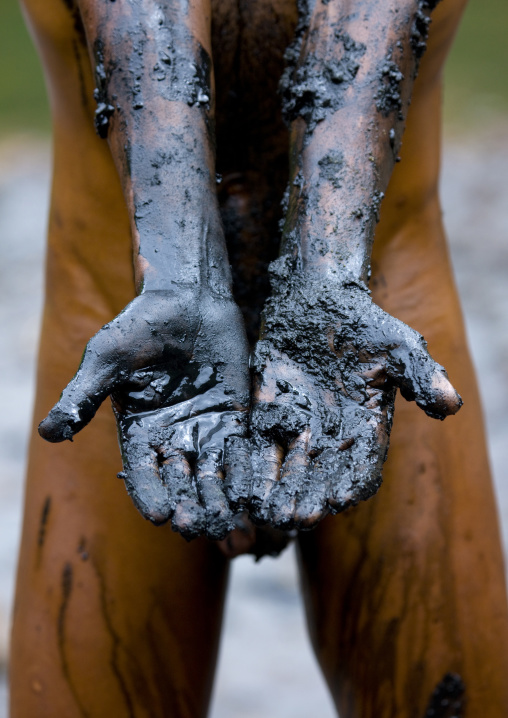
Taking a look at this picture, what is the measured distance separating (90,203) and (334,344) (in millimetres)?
468

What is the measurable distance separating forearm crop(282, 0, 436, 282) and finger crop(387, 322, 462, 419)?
0.15 meters

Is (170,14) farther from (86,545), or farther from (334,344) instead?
(86,545)

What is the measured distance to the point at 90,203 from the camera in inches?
54.1

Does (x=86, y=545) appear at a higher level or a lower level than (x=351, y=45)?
lower

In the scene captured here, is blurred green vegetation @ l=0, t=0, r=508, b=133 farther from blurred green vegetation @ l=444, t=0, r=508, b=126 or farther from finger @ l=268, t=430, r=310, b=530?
finger @ l=268, t=430, r=310, b=530

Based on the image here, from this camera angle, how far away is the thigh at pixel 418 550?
136cm

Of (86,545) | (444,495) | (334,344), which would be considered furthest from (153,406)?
(444,495)

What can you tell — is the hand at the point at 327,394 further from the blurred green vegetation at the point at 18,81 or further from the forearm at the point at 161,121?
the blurred green vegetation at the point at 18,81

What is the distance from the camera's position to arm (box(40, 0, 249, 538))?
1040 mm

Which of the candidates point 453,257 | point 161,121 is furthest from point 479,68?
point 161,121

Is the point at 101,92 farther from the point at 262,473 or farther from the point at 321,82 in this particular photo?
the point at 262,473

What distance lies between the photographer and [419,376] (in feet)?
3.51

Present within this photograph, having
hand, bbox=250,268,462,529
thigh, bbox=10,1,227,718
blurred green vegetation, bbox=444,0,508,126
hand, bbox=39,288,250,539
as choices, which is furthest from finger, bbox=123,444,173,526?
blurred green vegetation, bbox=444,0,508,126

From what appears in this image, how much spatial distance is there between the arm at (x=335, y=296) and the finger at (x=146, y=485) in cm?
10
